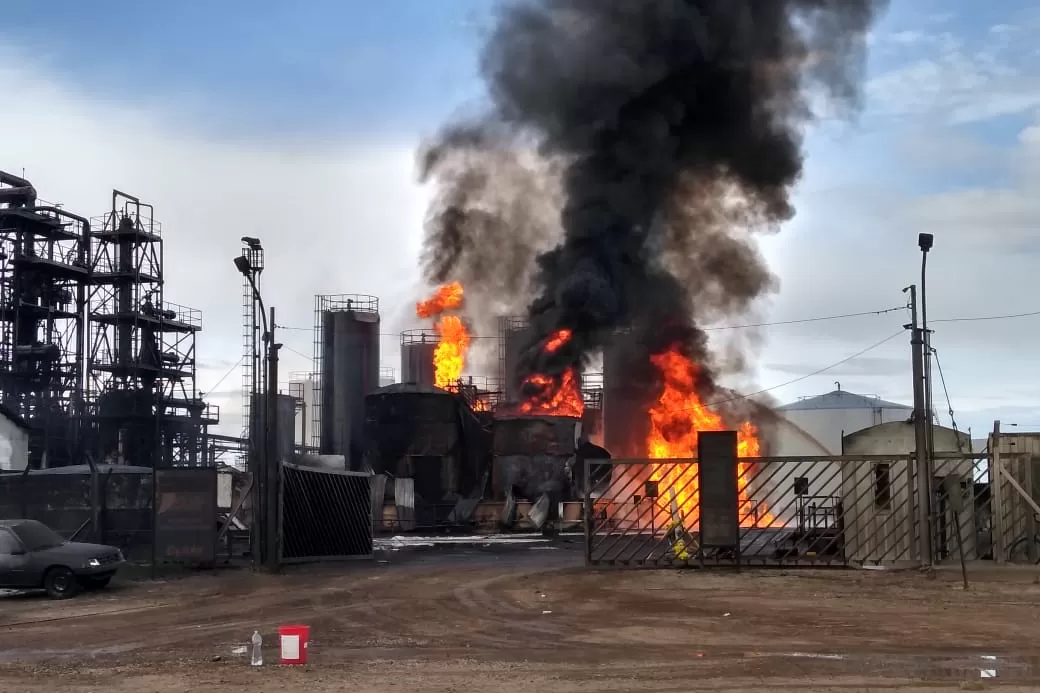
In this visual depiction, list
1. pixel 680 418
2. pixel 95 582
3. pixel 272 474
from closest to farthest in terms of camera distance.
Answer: pixel 95 582, pixel 272 474, pixel 680 418

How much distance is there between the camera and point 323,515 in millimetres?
30672

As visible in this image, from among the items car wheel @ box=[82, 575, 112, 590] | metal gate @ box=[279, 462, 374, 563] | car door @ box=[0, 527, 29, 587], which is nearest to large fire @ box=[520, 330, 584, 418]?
metal gate @ box=[279, 462, 374, 563]

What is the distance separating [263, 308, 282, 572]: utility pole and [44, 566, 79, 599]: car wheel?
226 inches

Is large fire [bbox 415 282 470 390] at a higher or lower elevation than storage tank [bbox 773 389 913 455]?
higher

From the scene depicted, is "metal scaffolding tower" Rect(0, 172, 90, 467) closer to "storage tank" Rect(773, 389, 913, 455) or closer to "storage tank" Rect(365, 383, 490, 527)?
"storage tank" Rect(365, 383, 490, 527)

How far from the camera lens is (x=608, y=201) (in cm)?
5866

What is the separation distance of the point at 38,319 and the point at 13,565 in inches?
1678

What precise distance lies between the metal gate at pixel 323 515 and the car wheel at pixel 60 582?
619 cm

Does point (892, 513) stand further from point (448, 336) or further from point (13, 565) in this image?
point (448, 336)

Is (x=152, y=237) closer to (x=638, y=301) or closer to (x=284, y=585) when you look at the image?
(x=638, y=301)

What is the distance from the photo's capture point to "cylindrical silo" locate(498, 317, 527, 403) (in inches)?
3125

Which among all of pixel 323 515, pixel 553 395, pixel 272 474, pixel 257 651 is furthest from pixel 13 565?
pixel 553 395

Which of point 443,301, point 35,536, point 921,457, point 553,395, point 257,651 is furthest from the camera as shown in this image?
point 443,301

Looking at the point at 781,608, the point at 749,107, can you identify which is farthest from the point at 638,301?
the point at 781,608
